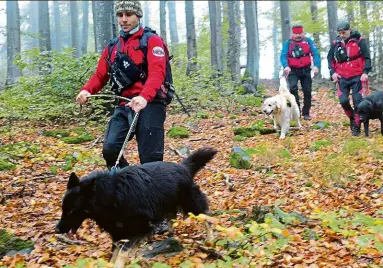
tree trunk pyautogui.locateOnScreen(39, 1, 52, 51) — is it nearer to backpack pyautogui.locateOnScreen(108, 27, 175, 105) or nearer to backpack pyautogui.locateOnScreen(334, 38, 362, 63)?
backpack pyautogui.locateOnScreen(334, 38, 362, 63)

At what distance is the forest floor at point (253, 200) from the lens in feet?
11.7

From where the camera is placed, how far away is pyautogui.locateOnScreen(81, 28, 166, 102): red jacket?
13.1 ft

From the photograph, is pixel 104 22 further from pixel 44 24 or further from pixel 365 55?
pixel 44 24

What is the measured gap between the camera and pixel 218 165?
7445mm

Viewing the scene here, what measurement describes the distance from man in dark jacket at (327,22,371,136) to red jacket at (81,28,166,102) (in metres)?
5.87

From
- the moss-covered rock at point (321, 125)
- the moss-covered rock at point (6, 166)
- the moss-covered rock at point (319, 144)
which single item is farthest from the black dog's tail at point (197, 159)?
the moss-covered rock at point (321, 125)

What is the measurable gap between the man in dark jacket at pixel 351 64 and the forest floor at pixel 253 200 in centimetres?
74

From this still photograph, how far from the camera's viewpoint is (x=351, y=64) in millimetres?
8836

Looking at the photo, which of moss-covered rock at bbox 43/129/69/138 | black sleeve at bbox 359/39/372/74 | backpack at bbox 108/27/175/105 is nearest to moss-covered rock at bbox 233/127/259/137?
black sleeve at bbox 359/39/372/74

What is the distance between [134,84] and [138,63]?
0.23 meters

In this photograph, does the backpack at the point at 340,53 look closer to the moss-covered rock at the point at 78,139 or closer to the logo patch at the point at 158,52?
the moss-covered rock at the point at 78,139

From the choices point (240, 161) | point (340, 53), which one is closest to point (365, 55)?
point (340, 53)

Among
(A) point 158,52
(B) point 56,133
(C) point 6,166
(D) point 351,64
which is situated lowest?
(C) point 6,166

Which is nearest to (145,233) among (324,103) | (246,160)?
(246,160)
